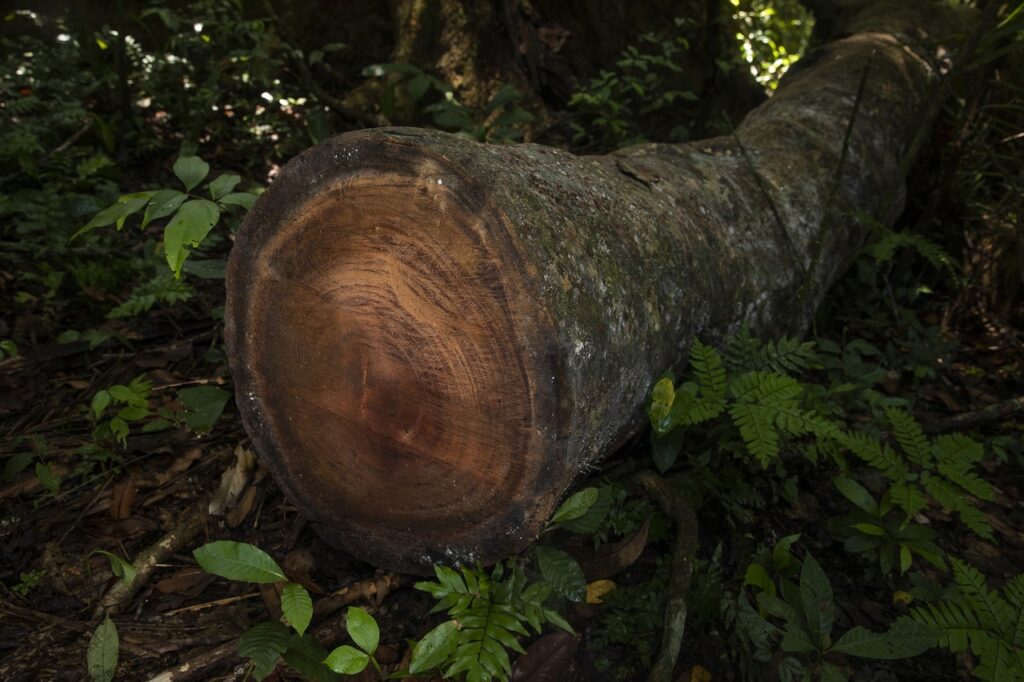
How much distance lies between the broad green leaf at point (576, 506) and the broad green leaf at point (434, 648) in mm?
351

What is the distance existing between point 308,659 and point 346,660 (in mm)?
157

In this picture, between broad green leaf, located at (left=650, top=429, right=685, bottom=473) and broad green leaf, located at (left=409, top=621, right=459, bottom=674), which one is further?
broad green leaf, located at (left=650, top=429, right=685, bottom=473)

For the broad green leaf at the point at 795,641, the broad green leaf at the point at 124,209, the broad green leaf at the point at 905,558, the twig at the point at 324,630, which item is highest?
the broad green leaf at the point at 124,209

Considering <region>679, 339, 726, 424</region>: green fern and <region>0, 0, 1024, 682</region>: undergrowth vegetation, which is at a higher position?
<region>679, 339, 726, 424</region>: green fern

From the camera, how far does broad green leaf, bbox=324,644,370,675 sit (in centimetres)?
149

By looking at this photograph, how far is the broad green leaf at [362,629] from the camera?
1.53 m

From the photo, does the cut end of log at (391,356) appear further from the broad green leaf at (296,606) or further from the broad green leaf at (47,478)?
the broad green leaf at (47,478)

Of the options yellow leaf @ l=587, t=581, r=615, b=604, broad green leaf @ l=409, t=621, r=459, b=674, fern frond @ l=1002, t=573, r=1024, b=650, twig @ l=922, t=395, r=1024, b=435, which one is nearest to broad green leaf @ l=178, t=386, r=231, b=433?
broad green leaf @ l=409, t=621, r=459, b=674

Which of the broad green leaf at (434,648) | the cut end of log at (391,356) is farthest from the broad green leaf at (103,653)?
the broad green leaf at (434,648)

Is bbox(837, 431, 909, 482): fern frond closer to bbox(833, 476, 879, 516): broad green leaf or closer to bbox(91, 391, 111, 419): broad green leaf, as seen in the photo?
bbox(833, 476, 879, 516): broad green leaf

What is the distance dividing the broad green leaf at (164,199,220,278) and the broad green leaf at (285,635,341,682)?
0.92 metres

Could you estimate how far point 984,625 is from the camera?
166 centimetres

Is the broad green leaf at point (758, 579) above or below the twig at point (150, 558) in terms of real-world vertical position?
above

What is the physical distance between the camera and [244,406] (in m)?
1.91
